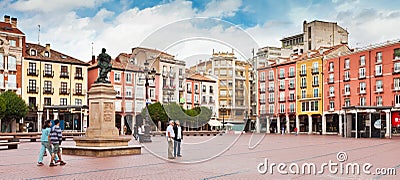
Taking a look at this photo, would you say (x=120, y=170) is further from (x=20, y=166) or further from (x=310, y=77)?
(x=310, y=77)

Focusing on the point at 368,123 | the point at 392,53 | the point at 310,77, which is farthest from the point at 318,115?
the point at 368,123

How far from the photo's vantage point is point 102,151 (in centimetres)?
2041

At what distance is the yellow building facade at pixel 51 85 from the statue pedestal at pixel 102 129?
44.6 m

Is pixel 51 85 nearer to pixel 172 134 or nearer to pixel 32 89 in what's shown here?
pixel 32 89

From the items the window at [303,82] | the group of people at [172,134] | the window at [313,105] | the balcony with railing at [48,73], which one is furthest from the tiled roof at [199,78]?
the window at [303,82]

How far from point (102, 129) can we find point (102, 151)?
1373mm

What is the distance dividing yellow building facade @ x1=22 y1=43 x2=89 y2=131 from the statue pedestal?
44634 mm

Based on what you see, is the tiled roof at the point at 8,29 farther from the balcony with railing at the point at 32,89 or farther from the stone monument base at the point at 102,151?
the stone monument base at the point at 102,151

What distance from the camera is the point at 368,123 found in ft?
186

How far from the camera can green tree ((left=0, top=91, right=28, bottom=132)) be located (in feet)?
196

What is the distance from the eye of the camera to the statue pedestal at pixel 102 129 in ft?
69.5

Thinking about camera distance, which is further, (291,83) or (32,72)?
(291,83)

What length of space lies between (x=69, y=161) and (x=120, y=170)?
3976 millimetres

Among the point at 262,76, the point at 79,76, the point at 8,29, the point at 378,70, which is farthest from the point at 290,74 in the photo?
the point at 262,76
